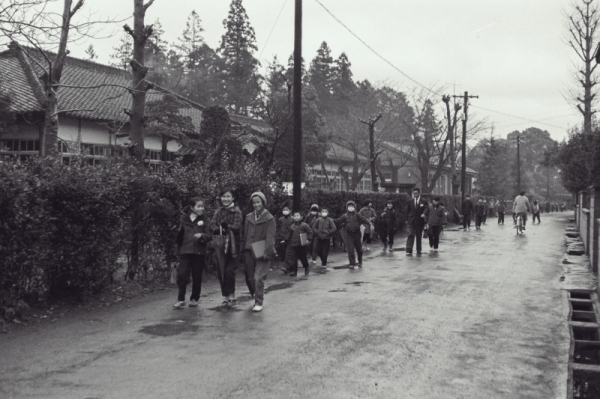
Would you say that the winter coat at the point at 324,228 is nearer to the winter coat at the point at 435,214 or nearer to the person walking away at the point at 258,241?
the winter coat at the point at 435,214

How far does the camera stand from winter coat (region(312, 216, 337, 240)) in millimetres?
14789

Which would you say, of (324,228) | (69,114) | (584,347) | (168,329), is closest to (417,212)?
(324,228)

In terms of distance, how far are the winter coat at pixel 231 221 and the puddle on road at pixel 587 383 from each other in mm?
4962

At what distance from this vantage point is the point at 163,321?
8016 mm

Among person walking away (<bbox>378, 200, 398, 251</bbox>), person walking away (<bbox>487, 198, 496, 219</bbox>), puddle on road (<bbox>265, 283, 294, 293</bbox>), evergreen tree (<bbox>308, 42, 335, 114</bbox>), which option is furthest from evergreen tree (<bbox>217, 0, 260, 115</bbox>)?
puddle on road (<bbox>265, 283, 294, 293</bbox>)

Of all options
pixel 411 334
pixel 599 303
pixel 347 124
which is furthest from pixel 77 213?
pixel 347 124

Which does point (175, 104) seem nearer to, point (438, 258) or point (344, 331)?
point (438, 258)

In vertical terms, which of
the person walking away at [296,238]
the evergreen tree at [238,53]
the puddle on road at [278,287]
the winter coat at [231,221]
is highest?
the evergreen tree at [238,53]

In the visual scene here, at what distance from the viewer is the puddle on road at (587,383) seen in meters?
5.98

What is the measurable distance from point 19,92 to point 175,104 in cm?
Answer: 581

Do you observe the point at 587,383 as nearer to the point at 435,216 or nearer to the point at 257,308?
the point at 257,308

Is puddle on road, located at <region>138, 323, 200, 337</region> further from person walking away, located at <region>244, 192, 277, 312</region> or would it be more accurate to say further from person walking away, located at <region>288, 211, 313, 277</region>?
person walking away, located at <region>288, 211, 313, 277</region>

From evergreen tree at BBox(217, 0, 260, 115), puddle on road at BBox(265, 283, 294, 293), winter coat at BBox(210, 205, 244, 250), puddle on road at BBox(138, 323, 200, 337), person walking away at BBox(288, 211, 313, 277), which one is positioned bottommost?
puddle on road at BBox(138, 323, 200, 337)

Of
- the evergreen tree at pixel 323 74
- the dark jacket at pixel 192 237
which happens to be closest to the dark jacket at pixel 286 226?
the dark jacket at pixel 192 237
